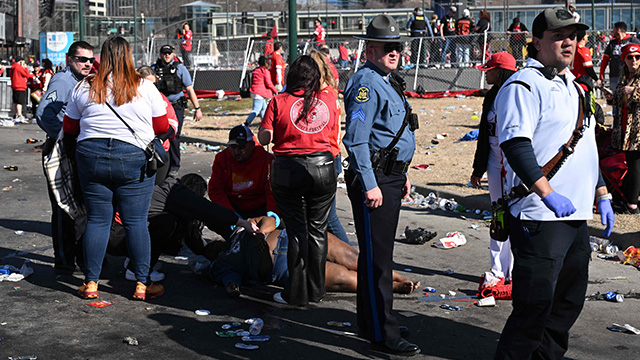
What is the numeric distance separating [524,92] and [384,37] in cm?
117

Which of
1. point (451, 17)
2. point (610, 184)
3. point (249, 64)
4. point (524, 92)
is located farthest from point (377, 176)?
point (249, 64)

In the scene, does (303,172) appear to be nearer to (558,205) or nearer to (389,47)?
(389,47)

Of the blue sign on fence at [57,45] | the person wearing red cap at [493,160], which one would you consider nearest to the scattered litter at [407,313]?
the person wearing red cap at [493,160]

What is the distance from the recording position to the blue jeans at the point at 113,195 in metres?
5.39

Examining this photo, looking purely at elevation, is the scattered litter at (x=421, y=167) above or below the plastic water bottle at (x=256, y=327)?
above

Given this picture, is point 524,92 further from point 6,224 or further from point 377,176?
point 6,224

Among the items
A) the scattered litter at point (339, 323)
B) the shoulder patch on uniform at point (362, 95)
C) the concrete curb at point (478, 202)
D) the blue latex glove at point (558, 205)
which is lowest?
the scattered litter at point (339, 323)

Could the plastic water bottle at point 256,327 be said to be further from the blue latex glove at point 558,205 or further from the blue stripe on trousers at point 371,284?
the blue latex glove at point 558,205

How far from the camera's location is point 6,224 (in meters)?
8.48

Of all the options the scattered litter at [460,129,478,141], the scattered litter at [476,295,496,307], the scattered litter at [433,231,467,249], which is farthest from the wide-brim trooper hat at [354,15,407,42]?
the scattered litter at [460,129,478,141]

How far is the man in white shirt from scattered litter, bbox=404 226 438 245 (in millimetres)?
4017

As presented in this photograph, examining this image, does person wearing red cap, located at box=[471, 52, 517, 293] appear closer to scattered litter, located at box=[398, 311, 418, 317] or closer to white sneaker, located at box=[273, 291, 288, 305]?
scattered litter, located at box=[398, 311, 418, 317]

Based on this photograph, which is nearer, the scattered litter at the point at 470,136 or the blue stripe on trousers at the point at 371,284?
the blue stripe on trousers at the point at 371,284

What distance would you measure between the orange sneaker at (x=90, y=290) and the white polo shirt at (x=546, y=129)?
11.0 feet
